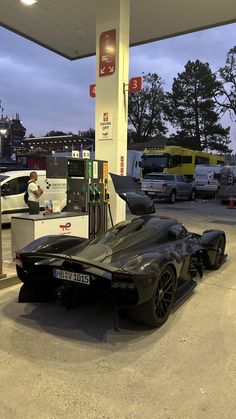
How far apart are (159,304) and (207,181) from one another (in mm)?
22026

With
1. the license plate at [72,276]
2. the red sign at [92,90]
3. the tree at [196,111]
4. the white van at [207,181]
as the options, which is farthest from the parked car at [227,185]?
→ the tree at [196,111]

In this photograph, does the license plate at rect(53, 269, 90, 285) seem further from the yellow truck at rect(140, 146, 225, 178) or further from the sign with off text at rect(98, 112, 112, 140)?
the yellow truck at rect(140, 146, 225, 178)

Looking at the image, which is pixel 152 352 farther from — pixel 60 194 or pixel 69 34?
pixel 69 34

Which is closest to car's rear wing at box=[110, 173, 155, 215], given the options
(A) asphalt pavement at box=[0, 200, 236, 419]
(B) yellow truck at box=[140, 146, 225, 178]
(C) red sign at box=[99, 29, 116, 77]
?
(A) asphalt pavement at box=[0, 200, 236, 419]

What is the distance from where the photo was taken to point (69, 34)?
12.2 m

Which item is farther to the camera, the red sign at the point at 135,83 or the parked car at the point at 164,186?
the parked car at the point at 164,186

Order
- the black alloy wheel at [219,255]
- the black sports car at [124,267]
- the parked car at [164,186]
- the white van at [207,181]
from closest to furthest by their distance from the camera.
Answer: the black sports car at [124,267]
the black alloy wheel at [219,255]
the parked car at [164,186]
the white van at [207,181]

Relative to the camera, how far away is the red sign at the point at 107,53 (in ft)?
30.7

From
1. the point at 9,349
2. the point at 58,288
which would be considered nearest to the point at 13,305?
the point at 58,288

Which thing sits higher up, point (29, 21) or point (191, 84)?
point (191, 84)

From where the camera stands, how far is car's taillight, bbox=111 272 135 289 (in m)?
3.83

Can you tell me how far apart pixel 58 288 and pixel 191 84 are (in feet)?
214

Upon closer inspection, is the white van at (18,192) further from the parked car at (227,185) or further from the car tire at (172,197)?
the parked car at (227,185)

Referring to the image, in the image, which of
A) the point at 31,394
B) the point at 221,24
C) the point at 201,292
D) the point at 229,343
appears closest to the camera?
the point at 31,394
